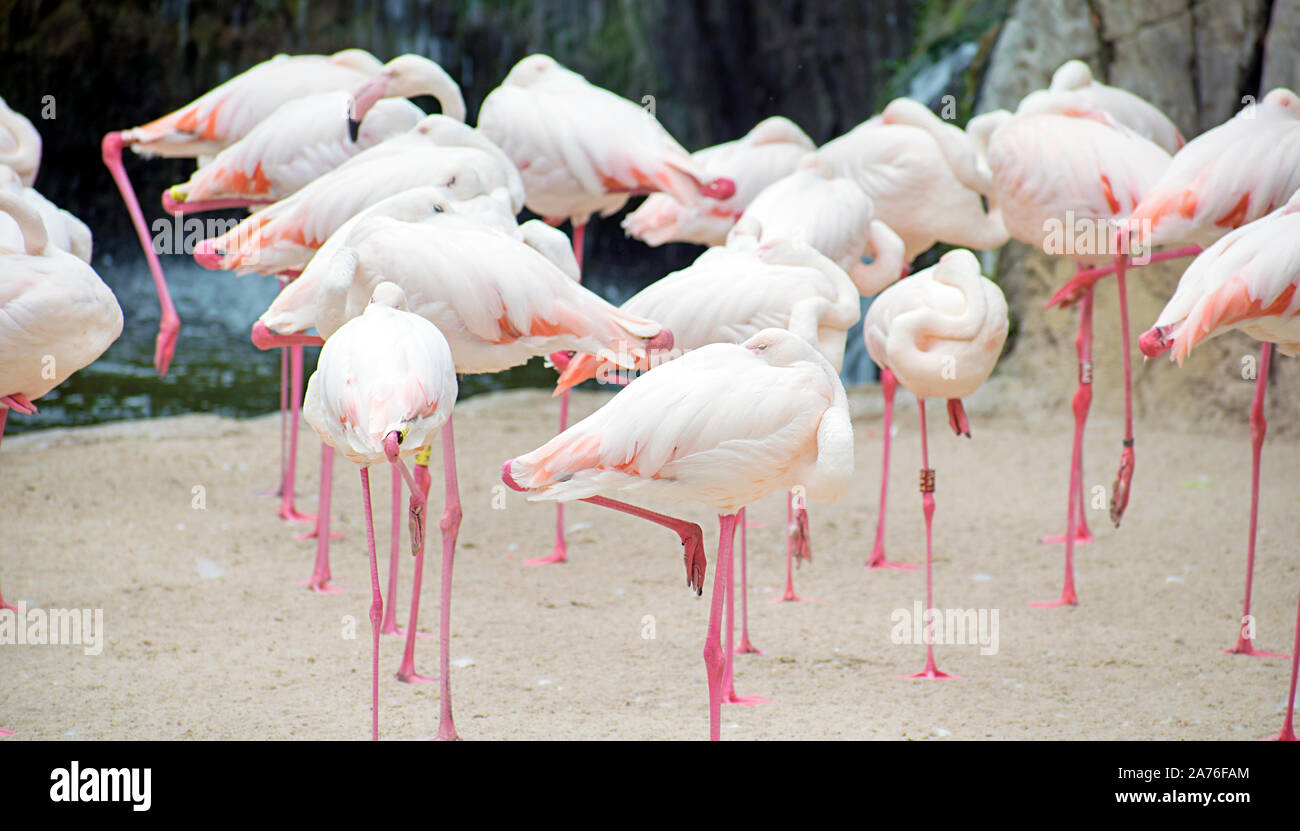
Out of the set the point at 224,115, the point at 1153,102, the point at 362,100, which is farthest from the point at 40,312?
the point at 1153,102

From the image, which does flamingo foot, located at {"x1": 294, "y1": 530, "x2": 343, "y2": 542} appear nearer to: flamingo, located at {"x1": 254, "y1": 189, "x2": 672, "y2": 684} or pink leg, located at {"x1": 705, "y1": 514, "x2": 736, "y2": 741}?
flamingo, located at {"x1": 254, "y1": 189, "x2": 672, "y2": 684}

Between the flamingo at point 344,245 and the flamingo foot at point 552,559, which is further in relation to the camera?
the flamingo foot at point 552,559

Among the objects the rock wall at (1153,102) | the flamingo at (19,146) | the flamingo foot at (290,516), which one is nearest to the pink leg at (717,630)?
the flamingo foot at (290,516)

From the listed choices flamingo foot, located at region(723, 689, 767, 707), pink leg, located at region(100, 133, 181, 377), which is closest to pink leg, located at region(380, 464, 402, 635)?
flamingo foot, located at region(723, 689, 767, 707)

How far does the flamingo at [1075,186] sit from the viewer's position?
15.6 feet

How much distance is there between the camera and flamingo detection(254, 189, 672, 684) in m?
3.45

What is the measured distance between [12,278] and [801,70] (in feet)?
26.6

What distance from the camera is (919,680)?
3855 millimetres

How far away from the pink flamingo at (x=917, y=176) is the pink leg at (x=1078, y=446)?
833 mm

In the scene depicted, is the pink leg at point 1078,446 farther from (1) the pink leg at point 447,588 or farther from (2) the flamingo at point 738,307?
(1) the pink leg at point 447,588

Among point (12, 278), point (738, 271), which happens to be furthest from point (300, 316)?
point (738, 271)

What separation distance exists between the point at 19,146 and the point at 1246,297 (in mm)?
4480

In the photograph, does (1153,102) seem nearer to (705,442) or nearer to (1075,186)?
(1075,186)
